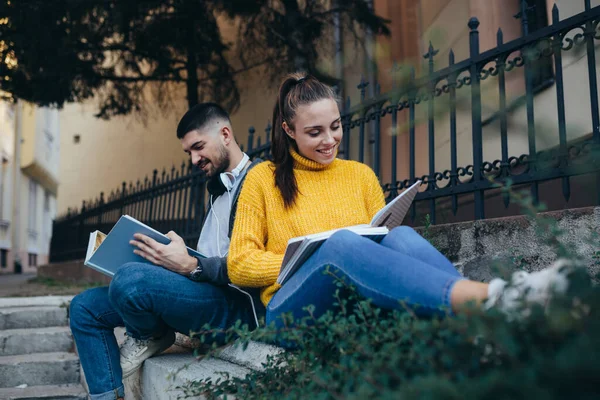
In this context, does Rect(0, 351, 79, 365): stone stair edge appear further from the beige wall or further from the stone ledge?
the beige wall

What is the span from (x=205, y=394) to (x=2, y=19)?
7144 mm

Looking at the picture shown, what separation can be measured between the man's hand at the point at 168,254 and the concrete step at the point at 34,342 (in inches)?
79.4

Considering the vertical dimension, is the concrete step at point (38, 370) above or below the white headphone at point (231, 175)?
below

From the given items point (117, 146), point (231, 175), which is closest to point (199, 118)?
point (231, 175)

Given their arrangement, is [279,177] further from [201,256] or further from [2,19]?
[2,19]

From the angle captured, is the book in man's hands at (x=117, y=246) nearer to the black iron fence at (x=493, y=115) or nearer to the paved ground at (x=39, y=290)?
the black iron fence at (x=493, y=115)

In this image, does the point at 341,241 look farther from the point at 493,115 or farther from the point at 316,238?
the point at 493,115

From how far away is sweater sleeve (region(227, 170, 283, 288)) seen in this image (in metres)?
2.28

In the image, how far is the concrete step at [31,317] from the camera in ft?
14.6

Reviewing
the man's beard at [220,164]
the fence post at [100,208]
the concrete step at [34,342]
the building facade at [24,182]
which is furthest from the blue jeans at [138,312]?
the building facade at [24,182]

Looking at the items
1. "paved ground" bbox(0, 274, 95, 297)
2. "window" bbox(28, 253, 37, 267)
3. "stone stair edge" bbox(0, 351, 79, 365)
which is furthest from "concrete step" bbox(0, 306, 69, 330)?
"window" bbox(28, 253, 37, 267)

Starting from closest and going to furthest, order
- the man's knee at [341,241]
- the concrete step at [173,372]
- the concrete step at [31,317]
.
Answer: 1. the man's knee at [341,241]
2. the concrete step at [173,372]
3. the concrete step at [31,317]

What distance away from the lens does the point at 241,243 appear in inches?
92.6

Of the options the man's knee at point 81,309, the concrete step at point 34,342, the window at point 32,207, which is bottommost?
the concrete step at point 34,342
